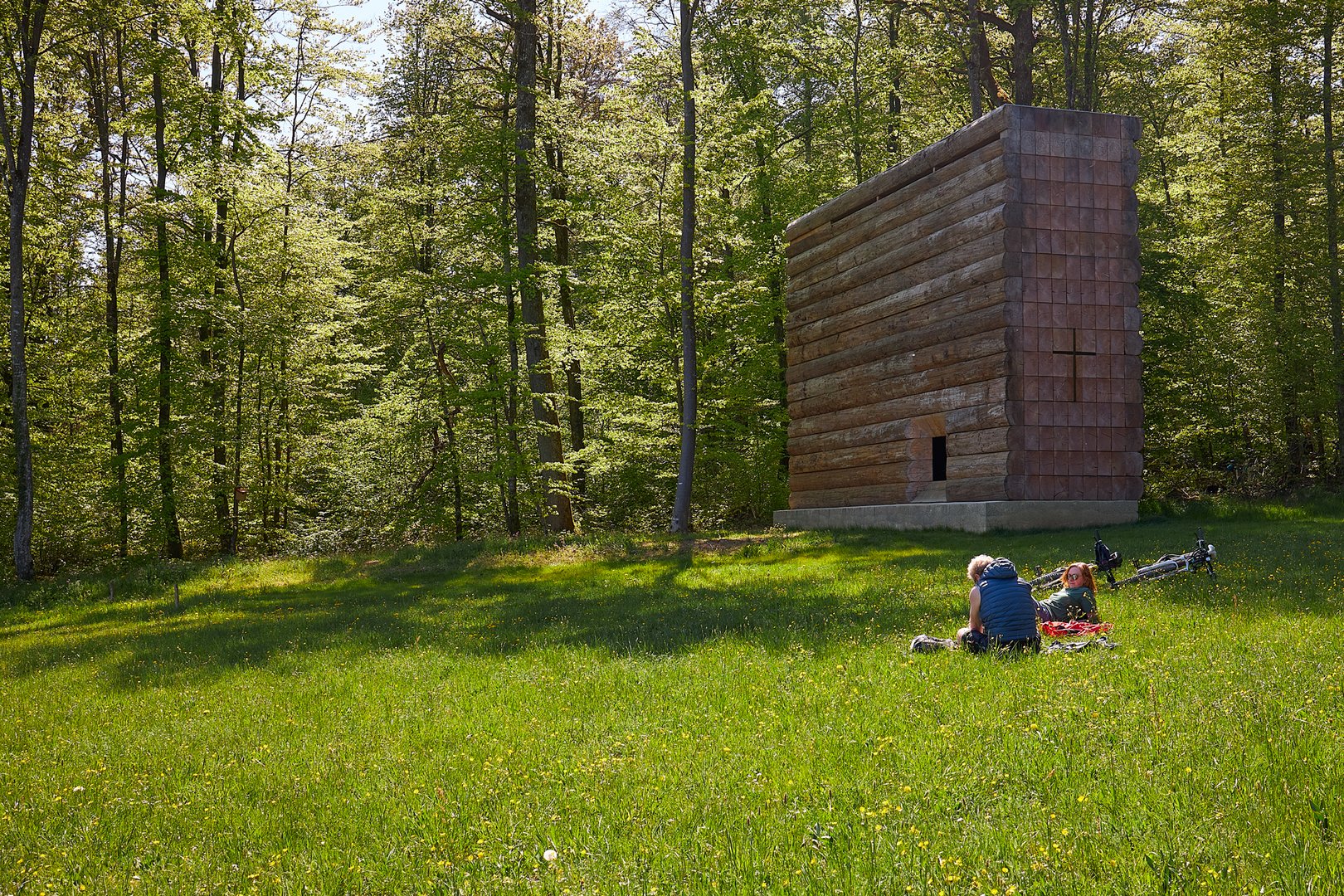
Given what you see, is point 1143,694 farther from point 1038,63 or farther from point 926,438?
point 1038,63

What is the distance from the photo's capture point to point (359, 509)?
33719 mm

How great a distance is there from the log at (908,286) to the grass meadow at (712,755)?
28.7 feet

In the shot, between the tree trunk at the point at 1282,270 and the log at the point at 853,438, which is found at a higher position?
the tree trunk at the point at 1282,270

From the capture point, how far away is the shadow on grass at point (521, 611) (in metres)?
11.9

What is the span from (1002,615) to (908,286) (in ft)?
49.9

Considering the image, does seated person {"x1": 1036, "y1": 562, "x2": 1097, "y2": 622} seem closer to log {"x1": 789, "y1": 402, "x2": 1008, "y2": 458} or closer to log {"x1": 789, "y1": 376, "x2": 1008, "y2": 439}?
log {"x1": 789, "y1": 402, "x2": 1008, "y2": 458}

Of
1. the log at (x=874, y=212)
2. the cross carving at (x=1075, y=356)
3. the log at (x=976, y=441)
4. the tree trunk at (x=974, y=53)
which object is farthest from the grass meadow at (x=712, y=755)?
the tree trunk at (x=974, y=53)

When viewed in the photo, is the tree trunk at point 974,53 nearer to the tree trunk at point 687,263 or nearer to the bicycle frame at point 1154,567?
the tree trunk at point 687,263

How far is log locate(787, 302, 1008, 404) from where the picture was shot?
66.7ft

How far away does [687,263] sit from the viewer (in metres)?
26.6

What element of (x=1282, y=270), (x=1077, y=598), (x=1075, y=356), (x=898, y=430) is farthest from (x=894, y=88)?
(x=1077, y=598)

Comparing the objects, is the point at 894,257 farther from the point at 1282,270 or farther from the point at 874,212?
the point at 1282,270

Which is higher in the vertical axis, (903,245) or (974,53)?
(974,53)

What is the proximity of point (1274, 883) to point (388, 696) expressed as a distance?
7616 millimetres
